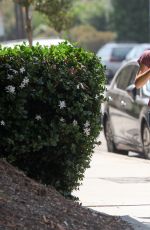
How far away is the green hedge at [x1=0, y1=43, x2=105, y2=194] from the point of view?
304 inches

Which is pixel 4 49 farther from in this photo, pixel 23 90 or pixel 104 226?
pixel 104 226

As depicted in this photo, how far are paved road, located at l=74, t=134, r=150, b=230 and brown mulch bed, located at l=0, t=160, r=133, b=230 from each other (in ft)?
1.48

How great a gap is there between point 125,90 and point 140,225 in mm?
7270

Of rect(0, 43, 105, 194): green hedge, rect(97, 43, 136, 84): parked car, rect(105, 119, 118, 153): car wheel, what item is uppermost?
rect(0, 43, 105, 194): green hedge

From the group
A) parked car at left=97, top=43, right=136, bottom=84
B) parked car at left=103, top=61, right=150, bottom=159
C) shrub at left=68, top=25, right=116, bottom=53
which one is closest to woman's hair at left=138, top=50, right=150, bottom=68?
parked car at left=103, top=61, right=150, bottom=159

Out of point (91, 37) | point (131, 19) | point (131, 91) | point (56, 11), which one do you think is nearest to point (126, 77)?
Result: point (131, 91)

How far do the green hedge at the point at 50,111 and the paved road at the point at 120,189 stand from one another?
2.07ft

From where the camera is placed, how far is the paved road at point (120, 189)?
8.17 metres

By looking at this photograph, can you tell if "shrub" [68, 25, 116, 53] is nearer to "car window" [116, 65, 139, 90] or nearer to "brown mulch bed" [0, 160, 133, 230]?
"car window" [116, 65, 139, 90]

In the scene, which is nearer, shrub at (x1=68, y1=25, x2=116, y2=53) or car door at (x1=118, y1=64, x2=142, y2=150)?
car door at (x1=118, y1=64, x2=142, y2=150)

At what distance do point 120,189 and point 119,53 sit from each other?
30697 mm

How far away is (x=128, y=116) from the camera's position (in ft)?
45.7

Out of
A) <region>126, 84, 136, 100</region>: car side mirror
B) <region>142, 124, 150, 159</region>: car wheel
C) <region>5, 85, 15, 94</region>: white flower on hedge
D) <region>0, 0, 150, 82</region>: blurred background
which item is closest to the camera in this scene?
<region>5, 85, 15, 94</region>: white flower on hedge

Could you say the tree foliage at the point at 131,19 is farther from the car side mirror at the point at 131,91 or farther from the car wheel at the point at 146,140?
the car wheel at the point at 146,140
